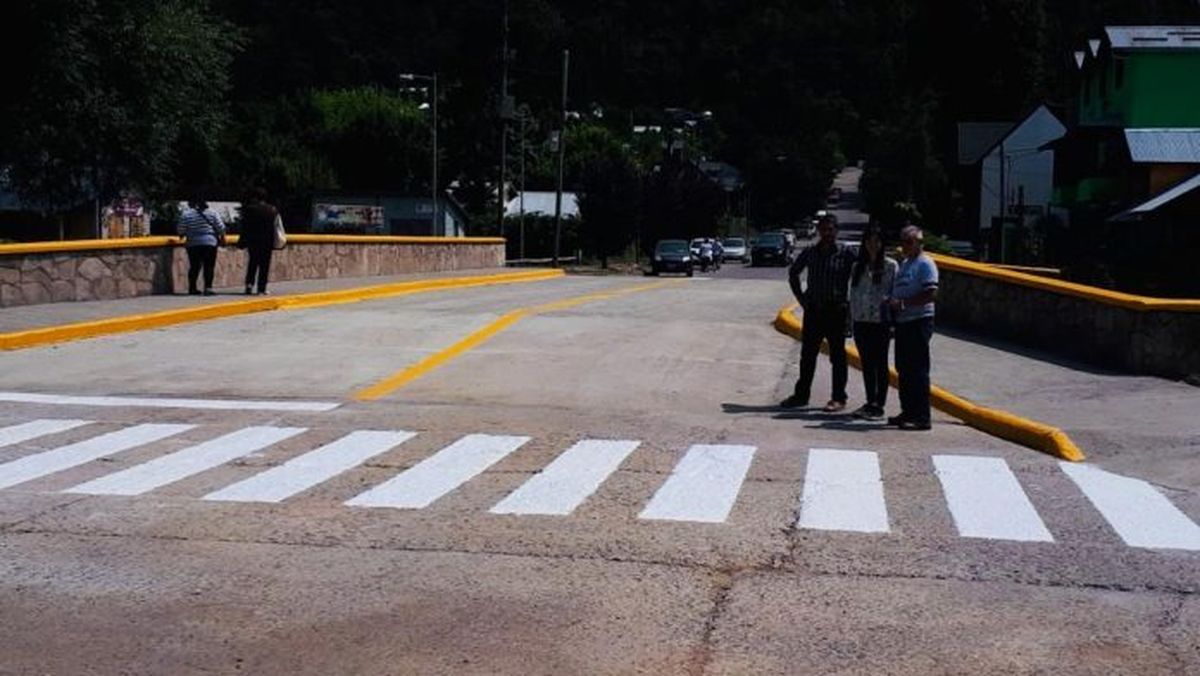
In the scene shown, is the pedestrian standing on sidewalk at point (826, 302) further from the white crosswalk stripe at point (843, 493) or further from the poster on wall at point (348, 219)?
the poster on wall at point (348, 219)

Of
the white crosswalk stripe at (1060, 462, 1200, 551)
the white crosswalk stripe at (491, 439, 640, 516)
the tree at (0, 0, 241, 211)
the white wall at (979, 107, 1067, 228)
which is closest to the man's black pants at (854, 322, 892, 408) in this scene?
the white crosswalk stripe at (1060, 462, 1200, 551)

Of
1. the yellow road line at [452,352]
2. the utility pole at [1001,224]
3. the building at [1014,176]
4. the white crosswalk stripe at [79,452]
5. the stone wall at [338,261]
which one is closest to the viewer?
the white crosswalk stripe at [79,452]

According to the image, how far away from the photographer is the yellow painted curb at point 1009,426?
10609 millimetres

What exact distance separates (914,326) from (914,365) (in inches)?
13.3

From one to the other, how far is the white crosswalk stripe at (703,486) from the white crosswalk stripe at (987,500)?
1354mm

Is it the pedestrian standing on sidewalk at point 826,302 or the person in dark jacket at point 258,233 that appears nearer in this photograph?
the pedestrian standing on sidewalk at point 826,302

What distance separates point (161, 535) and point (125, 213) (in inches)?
1752

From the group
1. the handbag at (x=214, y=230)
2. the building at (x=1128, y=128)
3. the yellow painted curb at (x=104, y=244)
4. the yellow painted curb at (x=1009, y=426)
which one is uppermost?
the building at (x=1128, y=128)

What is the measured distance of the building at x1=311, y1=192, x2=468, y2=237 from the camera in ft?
229

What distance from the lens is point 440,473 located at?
9.30m

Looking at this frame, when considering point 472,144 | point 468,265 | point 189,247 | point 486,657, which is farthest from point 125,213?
point 486,657

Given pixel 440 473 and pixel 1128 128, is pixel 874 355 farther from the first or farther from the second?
pixel 1128 128

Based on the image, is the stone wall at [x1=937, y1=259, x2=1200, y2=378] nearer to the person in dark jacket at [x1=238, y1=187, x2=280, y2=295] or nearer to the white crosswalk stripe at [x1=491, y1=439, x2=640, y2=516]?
the white crosswalk stripe at [x1=491, y1=439, x2=640, y2=516]

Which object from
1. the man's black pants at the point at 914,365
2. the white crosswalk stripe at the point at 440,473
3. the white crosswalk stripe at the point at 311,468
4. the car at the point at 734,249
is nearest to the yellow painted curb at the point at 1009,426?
the man's black pants at the point at 914,365
